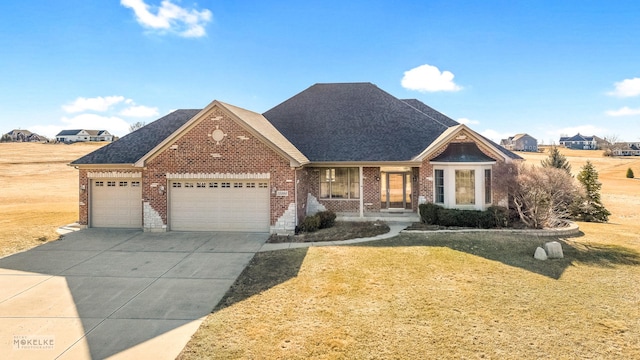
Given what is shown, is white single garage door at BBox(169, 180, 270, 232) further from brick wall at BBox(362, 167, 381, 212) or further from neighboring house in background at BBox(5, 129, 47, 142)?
neighboring house in background at BBox(5, 129, 47, 142)

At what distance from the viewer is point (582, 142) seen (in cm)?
12450

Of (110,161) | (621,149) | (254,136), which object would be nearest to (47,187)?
(110,161)

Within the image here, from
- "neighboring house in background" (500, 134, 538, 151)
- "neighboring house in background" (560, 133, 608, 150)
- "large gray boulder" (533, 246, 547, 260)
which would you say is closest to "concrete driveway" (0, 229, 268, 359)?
"large gray boulder" (533, 246, 547, 260)

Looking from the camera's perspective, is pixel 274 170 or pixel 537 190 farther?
pixel 274 170

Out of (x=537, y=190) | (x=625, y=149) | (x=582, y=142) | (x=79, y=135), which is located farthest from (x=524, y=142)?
(x=79, y=135)

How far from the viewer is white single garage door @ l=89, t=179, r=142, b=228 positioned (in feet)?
54.6

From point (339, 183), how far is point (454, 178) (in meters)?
5.76

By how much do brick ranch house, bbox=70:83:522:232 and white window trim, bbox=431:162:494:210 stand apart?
0.05m

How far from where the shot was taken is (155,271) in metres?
10.4

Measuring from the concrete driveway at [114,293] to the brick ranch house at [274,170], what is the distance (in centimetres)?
169

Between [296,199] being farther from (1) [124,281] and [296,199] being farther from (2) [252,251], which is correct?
(1) [124,281]

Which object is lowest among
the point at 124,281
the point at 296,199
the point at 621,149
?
the point at 124,281

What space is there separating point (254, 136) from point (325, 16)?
310 inches

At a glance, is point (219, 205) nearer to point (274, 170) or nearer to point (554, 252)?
point (274, 170)
